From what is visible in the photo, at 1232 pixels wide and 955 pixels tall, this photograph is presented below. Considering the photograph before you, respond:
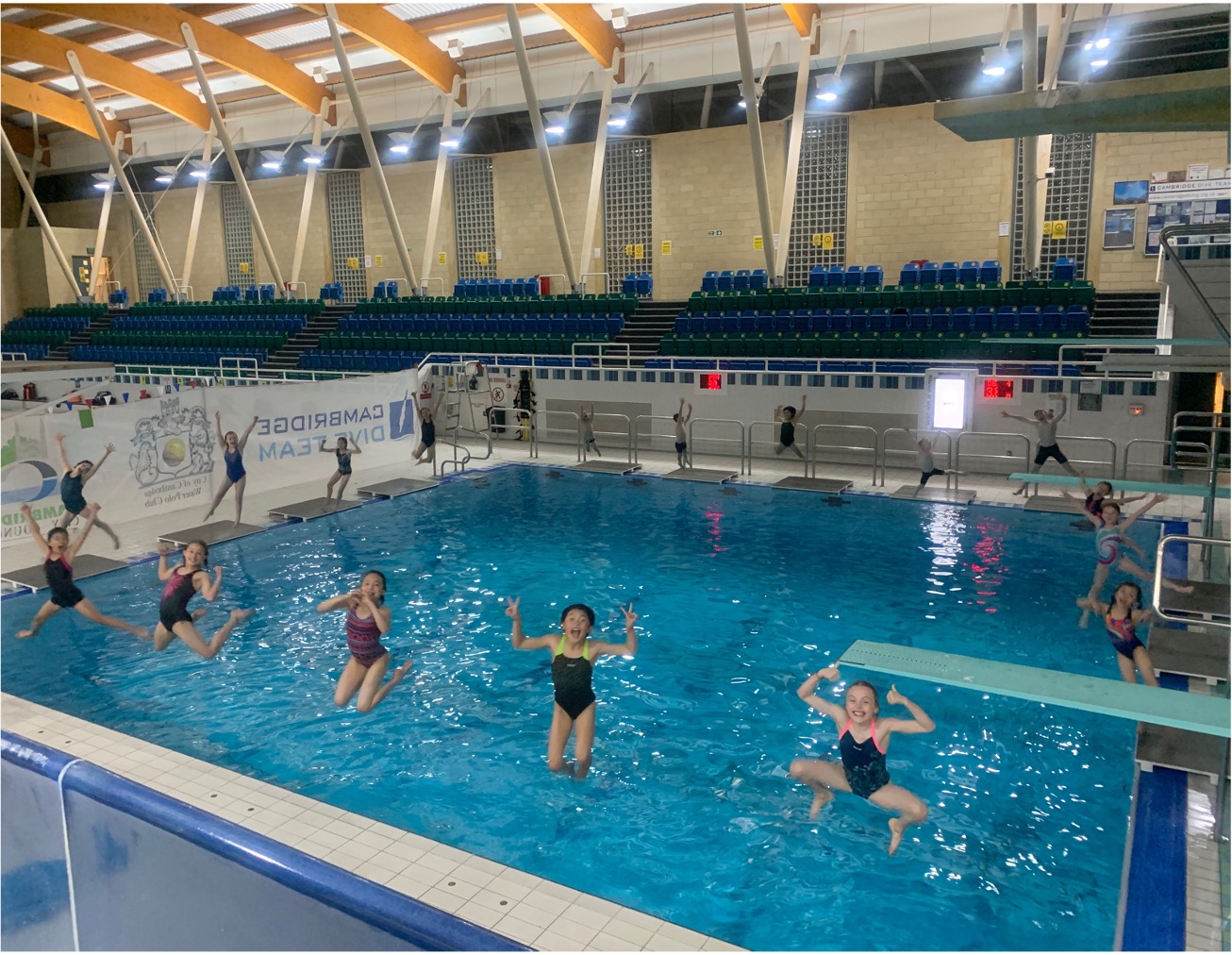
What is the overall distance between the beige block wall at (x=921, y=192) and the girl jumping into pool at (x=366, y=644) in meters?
21.6

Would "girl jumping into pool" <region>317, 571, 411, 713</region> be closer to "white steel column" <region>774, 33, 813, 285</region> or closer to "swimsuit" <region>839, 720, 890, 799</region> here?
"swimsuit" <region>839, 720, 890, 799</region>

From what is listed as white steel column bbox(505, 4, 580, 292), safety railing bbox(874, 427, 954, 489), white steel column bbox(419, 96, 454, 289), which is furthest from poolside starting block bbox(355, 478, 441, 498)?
white steel column bbox(419, 96, 454, 289)

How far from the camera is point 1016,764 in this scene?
7.01m

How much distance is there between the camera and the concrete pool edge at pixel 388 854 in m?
4.30

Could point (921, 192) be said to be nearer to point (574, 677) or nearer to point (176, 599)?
point (574, 677)

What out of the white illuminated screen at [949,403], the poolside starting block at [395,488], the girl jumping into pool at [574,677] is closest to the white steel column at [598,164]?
the poolside starting block at [395,488]

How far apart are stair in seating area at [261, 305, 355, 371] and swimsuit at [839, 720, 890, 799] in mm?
26908

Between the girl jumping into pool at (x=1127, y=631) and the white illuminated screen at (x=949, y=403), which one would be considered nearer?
the girl jumping into pool at (x=1127, y=631)

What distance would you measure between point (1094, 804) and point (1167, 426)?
42.7ft

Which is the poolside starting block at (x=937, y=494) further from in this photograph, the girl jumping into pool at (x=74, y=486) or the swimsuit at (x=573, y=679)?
the girl jumping into pool at (x=74, y=486)

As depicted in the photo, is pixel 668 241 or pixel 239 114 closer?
pixel 668 241

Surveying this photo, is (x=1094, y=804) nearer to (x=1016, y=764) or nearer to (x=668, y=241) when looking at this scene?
(x=1016, y=764)

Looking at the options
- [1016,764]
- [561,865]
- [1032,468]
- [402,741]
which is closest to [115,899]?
[561,865]

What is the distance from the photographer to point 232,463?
14.2 metres
